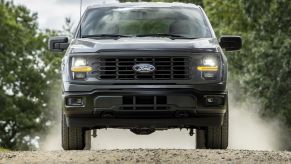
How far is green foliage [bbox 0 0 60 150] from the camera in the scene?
189 feet

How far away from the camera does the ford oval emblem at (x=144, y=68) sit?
11891 mm

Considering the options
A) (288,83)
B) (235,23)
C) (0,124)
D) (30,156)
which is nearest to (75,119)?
(30,156)

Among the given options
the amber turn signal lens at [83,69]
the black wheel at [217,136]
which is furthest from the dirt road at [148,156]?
the amber turn signal lens at [83,69]

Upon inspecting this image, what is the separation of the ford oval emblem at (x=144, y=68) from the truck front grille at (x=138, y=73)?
0.12 feet

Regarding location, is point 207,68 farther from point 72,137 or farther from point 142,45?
point 72,137

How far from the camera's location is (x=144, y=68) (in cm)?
1191

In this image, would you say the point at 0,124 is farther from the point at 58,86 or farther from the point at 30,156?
the point at 30,156

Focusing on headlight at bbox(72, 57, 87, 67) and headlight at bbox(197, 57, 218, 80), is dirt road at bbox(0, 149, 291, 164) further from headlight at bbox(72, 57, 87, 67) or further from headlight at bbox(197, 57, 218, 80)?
headlight at bbox(72, 57, 87, 67)

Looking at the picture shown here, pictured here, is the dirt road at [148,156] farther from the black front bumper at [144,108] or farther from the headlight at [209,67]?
the headlight at [209,67]

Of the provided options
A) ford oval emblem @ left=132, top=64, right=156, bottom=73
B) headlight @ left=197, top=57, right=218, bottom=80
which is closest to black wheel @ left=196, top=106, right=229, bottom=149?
headlight @ left=197, top=57, right=218, bottom=80

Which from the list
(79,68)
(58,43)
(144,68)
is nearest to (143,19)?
(58,43)

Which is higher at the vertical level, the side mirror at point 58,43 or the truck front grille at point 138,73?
the side mirror at point 58,43

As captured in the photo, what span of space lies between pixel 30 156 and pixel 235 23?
35.1 metres

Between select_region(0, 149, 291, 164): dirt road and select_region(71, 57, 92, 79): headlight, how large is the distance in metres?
1.01
